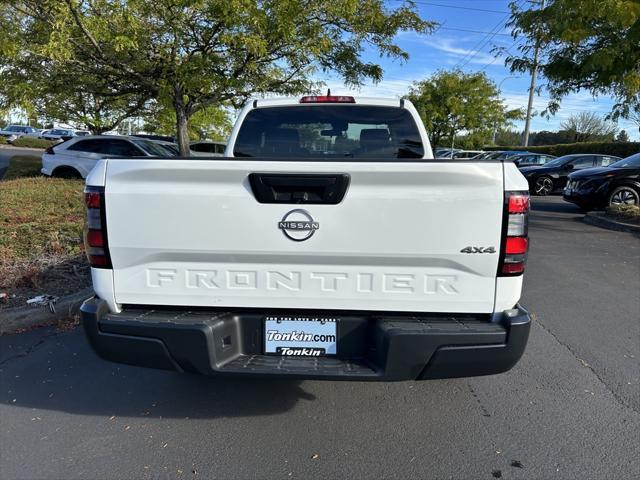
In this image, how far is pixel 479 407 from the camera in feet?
10.7

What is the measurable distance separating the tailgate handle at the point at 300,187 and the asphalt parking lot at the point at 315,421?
145 centimetres

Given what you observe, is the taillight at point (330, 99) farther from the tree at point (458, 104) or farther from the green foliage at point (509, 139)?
the green foliage at point (509, 139)

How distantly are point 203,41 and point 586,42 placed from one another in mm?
7986

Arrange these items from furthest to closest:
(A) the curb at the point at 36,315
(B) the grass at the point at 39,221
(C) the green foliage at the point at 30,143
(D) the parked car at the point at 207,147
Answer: (C) the green foliage at the point at 30,143 → (D) the parked car at the point at 207,147 → (B) the grass at the point at 39,221 → (A) the curb at the point at 36,315

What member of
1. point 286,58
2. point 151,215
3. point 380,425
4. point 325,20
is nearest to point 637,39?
point 325,20

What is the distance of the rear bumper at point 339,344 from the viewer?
2486mm

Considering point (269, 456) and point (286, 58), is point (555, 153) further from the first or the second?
point (269, 456)

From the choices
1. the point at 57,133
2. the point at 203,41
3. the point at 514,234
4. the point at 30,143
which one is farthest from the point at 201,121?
the point at 57,133

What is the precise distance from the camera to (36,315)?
14.9 ft

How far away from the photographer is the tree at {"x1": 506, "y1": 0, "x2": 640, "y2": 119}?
7.93 m

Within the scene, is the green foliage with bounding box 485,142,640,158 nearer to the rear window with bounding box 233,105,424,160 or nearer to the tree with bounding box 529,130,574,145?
the tree with bounding box 529,130,574,145

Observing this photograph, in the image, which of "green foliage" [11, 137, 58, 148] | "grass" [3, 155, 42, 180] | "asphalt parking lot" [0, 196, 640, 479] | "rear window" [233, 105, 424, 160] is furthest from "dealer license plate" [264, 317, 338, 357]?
"green foliage" [11, 137, 58, 148]

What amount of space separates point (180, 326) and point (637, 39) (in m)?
9.47

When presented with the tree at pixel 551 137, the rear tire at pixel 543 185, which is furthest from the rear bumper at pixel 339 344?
the tree at pixel 551 137
